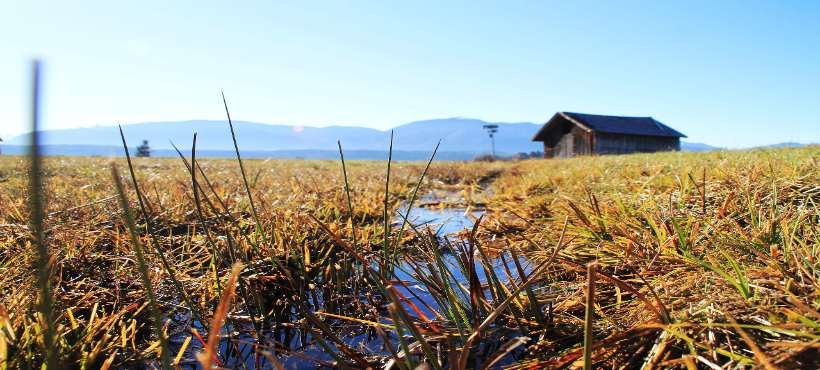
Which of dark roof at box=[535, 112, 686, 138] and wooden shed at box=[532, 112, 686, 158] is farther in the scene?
dark roof at box=[535, 112, 686, 138]

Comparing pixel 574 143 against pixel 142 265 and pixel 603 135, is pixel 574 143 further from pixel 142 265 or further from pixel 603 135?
pixel 142 265

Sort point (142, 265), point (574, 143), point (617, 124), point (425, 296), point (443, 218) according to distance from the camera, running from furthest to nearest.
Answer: point (617, 124), point (574, 143), point (443, 218), point (425, 296), point (142, 265)

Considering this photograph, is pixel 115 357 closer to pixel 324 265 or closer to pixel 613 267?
pixel 324 265

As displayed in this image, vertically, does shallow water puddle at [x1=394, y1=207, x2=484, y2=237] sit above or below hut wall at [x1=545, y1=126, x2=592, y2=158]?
below

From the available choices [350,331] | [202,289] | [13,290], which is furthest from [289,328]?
[13,290]

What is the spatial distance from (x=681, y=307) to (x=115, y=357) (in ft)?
5.56

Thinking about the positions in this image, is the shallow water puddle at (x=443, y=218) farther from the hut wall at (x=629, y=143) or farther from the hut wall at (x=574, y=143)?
the hut wall at (x=629, y=143)

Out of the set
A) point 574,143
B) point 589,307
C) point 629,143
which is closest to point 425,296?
point 589,307

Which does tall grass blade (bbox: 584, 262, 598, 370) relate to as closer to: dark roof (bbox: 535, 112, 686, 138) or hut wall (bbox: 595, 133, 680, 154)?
dark roof (bbox: 535, 112, 686, 138)

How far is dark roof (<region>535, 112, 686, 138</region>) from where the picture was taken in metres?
25.4

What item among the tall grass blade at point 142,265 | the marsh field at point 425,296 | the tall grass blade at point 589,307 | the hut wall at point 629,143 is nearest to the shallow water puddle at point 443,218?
the marsh field at point 425,296

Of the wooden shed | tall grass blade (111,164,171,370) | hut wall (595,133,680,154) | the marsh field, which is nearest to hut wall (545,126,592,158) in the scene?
the wooden shed

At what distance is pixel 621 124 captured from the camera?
89.5 ft

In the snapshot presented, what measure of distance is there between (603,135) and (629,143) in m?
2.66
